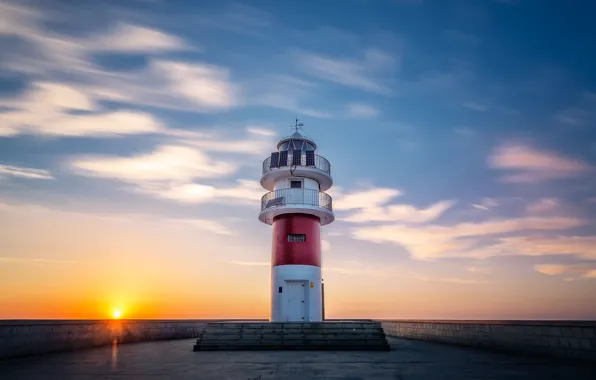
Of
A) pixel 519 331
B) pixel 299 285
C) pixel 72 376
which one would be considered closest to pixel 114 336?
pixel 299 285

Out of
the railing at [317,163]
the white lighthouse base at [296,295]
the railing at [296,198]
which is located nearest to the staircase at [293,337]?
the white lighthouse base at [296,295]

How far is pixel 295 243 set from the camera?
22359mm

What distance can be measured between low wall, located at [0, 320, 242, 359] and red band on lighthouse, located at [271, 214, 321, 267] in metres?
7.60

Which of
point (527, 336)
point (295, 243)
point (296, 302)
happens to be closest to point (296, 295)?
point (296, 302)

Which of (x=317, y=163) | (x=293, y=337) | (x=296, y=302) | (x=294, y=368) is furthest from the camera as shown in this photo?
(x=317, y=163)

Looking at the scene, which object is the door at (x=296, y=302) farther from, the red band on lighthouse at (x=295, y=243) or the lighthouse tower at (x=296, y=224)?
the red band on lighthouse at (x=295, y=243)

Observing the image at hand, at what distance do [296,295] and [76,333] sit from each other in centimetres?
1071

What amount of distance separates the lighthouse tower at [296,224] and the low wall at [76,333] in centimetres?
656

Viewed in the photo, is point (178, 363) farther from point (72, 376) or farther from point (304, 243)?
point (304, 243)

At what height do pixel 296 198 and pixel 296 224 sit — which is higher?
pixel 296 198

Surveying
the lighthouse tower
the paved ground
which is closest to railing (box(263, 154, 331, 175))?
Result: the lighthouse tower

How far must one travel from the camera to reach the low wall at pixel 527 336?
36.2ft

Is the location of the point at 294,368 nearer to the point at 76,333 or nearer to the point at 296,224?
the point at 76,333

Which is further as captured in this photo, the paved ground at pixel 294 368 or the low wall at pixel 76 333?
the low wall at pixel 76 333
